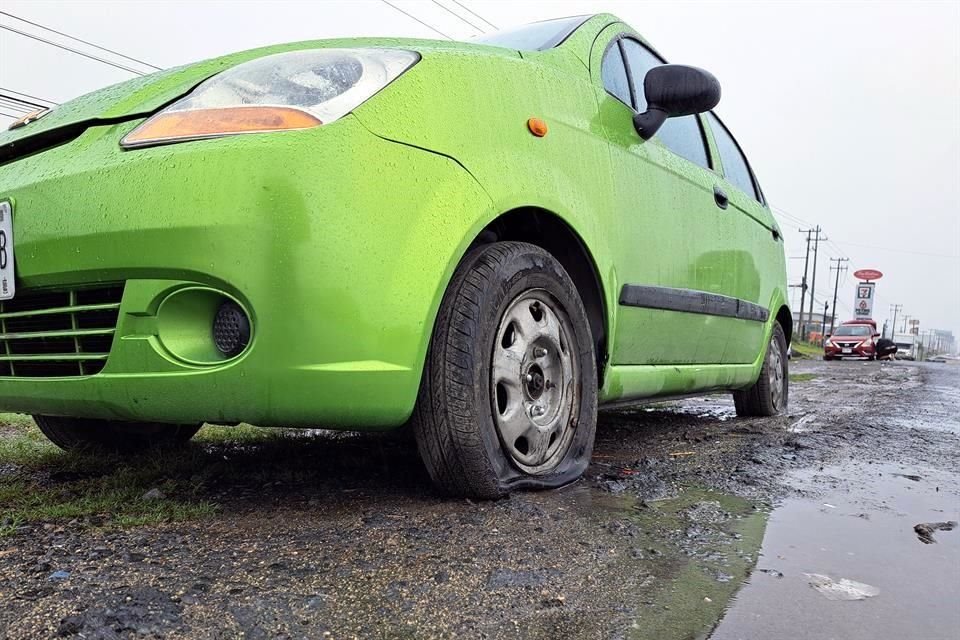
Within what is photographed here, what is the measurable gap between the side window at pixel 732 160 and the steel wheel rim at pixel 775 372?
3.17 feet

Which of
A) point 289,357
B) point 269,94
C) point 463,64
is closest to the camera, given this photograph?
point 289,357

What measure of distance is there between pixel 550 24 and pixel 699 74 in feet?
2.03

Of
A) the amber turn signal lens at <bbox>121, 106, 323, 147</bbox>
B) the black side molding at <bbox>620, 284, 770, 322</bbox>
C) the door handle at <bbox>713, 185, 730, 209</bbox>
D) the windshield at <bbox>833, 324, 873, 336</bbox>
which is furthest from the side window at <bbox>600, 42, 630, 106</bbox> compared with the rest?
the windshield at <bbox>833, 324, 873, 336</bbox>

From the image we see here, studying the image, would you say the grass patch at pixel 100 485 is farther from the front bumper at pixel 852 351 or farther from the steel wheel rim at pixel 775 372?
the front bumper at pixel 852 351

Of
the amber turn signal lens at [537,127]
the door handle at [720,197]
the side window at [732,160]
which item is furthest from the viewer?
the side window at [732,160]

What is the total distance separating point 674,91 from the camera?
9.13 feet

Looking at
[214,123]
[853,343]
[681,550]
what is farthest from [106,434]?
[853,343]

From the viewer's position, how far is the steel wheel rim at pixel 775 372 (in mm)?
4719

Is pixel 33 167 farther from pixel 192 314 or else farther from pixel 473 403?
pixel 473 403

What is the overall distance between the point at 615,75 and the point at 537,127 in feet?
2.69

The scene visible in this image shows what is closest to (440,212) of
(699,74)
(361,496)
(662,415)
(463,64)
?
(463,64)

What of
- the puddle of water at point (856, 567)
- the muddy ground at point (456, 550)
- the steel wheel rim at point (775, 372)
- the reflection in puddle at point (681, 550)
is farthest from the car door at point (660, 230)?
the steel wheel rim at point (775, 372)

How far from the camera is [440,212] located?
1.90 m

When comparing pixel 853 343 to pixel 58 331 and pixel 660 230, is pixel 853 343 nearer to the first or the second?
pixel 660 230
